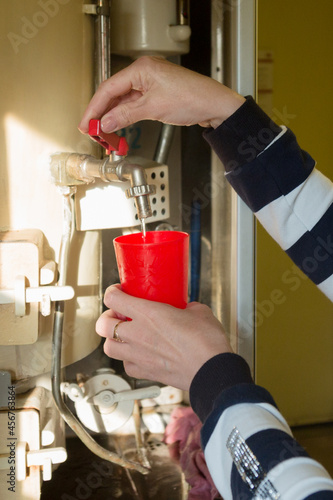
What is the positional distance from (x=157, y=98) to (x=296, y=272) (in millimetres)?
889

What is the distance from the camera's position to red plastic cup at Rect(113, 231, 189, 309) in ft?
2.30

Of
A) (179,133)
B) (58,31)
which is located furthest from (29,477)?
(179,133)

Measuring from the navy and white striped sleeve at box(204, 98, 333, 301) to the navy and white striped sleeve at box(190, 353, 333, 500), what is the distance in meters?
0.31

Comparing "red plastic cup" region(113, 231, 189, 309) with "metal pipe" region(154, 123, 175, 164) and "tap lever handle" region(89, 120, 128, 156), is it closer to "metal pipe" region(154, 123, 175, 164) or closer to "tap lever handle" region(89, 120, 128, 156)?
"tap lever handle" region(89, 120, 128, 156)

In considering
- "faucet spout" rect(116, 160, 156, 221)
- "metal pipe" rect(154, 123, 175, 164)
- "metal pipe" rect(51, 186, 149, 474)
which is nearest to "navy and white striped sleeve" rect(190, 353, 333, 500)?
"faucet spout" rect(116, 160, 156, 221)

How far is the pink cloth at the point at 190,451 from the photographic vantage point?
113 centimetres

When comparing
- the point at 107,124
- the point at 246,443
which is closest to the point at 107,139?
the point at 107,124

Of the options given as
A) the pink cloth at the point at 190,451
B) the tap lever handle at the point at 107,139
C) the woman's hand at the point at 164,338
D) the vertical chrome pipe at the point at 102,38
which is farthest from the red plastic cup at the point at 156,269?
the pink cloth at the point at 190,451

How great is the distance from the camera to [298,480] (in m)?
0.57

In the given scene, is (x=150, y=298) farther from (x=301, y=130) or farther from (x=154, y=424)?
(x=301, y=130)

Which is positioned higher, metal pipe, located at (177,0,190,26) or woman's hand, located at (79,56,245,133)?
metal pipe, located at (177,0,190,26)

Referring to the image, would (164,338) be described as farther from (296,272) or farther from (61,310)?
(296,272)

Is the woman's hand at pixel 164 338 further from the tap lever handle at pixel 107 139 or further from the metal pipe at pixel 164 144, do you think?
the metal pipe at pixel 164 144

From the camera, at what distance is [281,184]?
0.89 m
